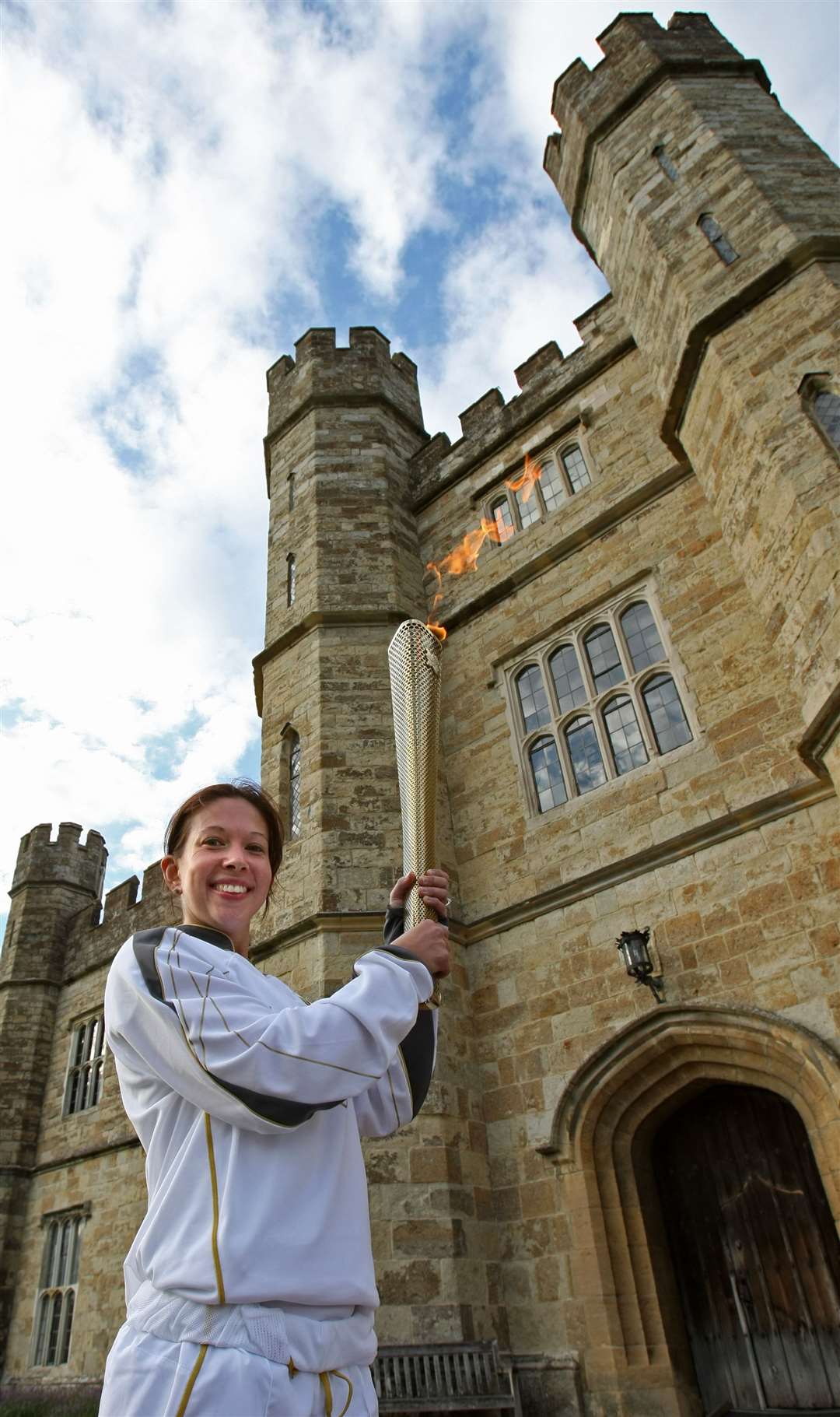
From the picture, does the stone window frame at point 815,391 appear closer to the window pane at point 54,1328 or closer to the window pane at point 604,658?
the window pane at point 604,658

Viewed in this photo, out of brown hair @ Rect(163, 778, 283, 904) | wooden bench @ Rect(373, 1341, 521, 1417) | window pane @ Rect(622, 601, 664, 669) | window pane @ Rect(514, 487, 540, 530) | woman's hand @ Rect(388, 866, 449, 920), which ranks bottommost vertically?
wooden bench @ Rect(373, 1341, 521, 1417)

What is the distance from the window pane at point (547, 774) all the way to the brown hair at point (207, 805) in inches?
220

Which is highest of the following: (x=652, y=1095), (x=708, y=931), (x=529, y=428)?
(x=529, y=428)

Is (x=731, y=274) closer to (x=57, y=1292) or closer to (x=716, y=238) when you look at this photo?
(x=716, y=238)

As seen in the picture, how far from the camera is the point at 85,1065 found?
13414 millimetres

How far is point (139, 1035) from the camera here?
57.5 inches

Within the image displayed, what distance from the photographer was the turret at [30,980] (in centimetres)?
1270

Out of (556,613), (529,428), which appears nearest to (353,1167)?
(556,613)

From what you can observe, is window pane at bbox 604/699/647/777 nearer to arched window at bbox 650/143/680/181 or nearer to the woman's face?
arched window at bbox 650/143/680/181

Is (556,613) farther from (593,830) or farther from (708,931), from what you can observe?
(708,931)

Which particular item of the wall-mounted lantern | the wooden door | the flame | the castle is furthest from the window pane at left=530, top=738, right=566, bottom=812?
the wooden door

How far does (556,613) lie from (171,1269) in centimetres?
737

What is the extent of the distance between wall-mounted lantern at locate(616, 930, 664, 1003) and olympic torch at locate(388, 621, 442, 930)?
4343 millimetres

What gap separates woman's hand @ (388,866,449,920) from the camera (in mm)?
1832
